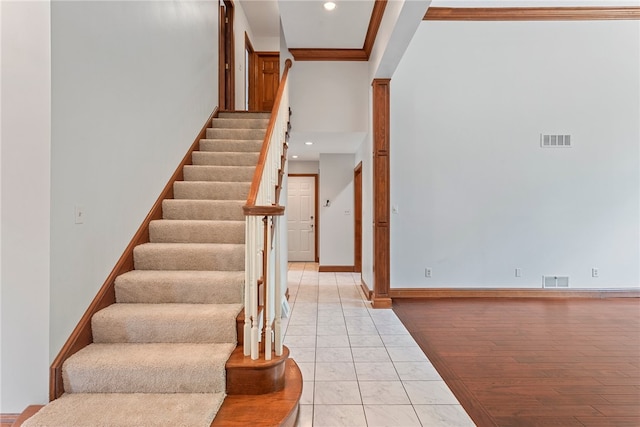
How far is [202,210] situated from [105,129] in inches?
Answer: 41.8

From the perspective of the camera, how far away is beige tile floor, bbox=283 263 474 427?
79.8 inches

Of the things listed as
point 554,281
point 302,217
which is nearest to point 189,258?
point 554,281

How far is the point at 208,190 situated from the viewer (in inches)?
133

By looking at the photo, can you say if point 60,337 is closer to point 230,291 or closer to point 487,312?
point 230,291

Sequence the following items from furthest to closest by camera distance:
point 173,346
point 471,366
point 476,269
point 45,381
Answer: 1. point 476,269
2. point 471,366
3. point 173,346
4. point 45,381

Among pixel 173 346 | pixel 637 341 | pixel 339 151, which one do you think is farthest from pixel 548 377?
pixel 339 151

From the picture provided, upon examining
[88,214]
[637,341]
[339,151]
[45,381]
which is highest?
[339,151]

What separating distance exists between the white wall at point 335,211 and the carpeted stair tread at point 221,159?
3167mm

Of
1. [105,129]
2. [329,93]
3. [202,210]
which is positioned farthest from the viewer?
[329,93]

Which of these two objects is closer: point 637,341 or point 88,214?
point 88,214

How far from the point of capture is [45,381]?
70.6 inches

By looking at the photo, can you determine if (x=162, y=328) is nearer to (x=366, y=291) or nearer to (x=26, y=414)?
(x=26, y=414)

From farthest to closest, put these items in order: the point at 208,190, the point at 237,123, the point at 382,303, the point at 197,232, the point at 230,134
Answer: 1. the point at 237,123
2. the point at 230,134
3. the point at 382,303
4. the point at 208,190
5. the point at 197,232

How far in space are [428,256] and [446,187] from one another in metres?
1.03
